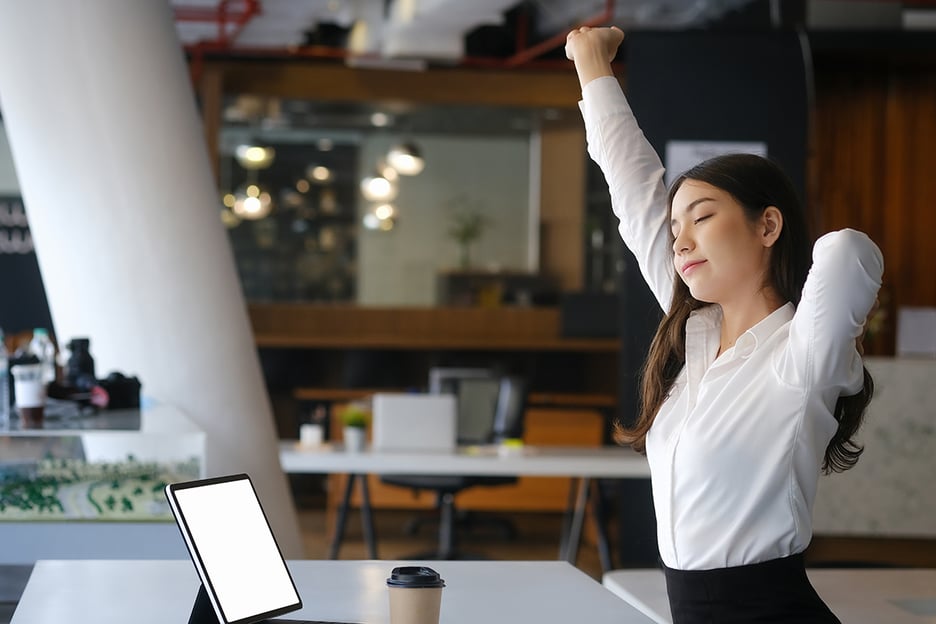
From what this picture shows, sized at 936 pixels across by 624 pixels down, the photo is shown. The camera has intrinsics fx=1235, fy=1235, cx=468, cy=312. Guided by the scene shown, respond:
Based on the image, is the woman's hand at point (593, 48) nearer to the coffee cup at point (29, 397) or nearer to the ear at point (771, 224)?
the ear at point (771, 224)

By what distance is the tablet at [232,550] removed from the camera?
1.63 meters

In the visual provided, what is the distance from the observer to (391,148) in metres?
13.8

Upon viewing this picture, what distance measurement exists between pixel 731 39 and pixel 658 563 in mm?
2751

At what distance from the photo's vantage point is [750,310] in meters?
1.93

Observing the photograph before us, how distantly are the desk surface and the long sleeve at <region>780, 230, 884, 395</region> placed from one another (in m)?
3.78

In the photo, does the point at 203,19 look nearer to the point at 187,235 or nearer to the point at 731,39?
the point at 731,39

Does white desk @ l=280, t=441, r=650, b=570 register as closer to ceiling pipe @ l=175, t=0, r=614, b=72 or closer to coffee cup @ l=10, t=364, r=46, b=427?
coffee cup @ l=10, t=364, r=46, b=427

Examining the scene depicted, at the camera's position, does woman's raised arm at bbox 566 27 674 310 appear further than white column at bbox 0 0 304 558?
No

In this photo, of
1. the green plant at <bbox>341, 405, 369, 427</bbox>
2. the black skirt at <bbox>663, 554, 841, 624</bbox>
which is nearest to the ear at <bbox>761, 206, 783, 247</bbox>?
the black skirt at <bbox>663, 554, 841, 624</bbox>

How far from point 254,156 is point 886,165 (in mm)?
6752

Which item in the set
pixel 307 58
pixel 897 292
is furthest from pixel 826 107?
pixel 307 58

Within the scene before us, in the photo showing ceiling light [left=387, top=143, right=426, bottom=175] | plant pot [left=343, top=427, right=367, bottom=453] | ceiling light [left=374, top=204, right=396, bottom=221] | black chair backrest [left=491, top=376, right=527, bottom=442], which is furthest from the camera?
ceiling light [left=374, top=204, right=396, bottom=221]

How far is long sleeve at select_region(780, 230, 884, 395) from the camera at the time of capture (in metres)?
1.63

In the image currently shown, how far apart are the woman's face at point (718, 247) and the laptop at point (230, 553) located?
74 cm
